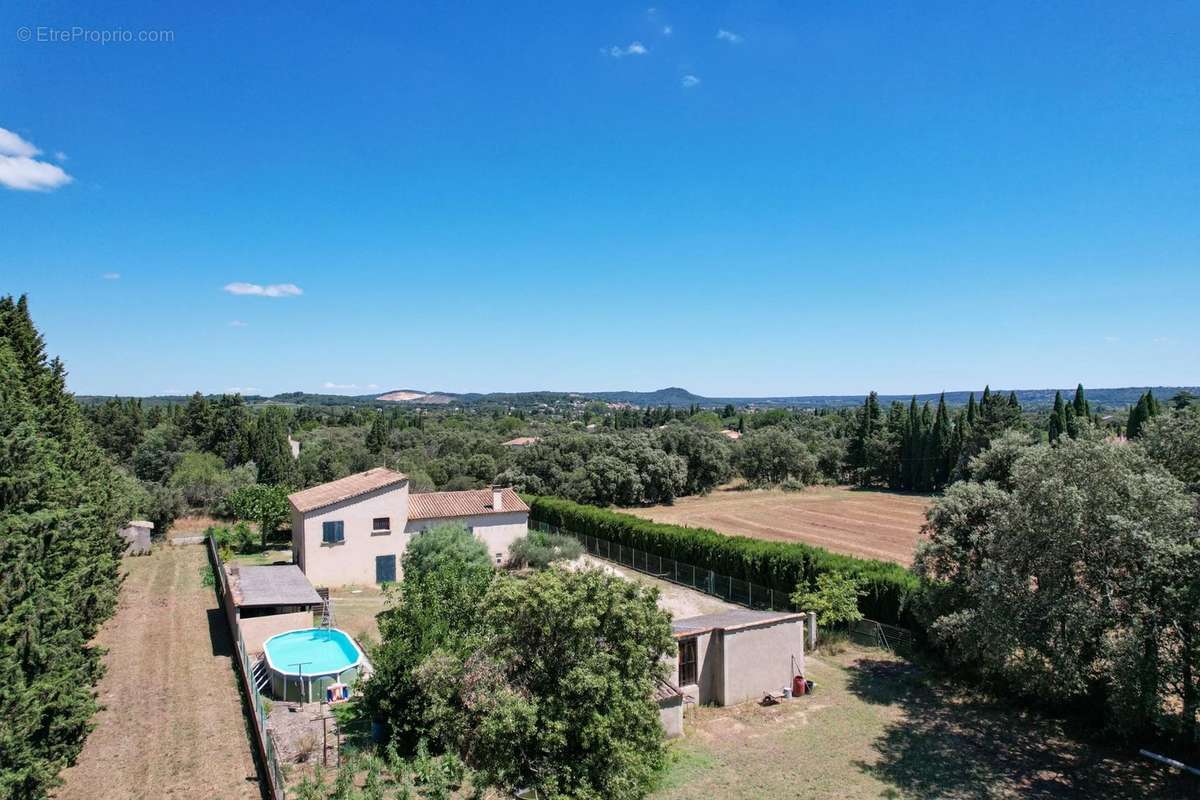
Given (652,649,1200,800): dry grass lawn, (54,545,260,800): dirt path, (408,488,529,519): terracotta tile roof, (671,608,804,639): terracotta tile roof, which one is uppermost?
(408,488,529,519): terracotta tile roof

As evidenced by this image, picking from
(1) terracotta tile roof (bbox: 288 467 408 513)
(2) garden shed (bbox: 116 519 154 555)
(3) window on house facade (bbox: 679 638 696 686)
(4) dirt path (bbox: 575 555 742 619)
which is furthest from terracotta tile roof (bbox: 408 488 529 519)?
(3) window on house facade (bbox: 679 638 696 686)

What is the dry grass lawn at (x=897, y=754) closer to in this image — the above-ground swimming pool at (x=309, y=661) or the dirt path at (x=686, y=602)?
the dirt path at (x=686, y=602)

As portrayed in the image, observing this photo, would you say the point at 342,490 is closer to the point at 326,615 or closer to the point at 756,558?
the point at 326,615

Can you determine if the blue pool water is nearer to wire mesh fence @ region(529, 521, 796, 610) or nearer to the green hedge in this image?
wire mesh fence @ region(529, 521, 796, 610)

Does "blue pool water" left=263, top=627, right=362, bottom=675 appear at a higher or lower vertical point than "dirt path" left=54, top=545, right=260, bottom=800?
higher

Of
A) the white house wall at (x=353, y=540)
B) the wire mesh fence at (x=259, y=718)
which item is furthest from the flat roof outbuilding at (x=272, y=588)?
the white house wall at (x=353, y=540)

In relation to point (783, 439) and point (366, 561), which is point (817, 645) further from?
point (783, 439)
